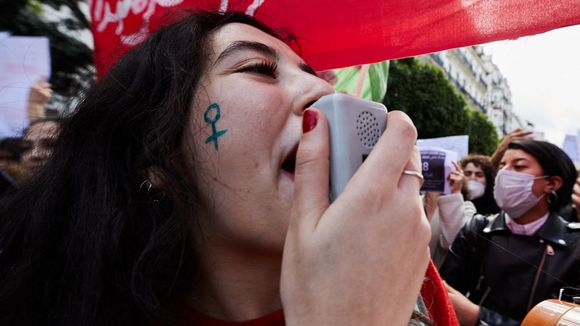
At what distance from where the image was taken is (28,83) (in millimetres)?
1964

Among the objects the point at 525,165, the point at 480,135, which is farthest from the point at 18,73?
the point at 480,135

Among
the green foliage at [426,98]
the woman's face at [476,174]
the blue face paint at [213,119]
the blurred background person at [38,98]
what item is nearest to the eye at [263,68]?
the blue face paint at [213,119]

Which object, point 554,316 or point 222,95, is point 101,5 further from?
point 554,316

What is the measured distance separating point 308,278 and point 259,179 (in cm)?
30

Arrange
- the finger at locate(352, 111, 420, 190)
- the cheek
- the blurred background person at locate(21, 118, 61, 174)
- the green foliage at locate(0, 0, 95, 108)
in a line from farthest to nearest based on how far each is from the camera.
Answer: the cheek, the green foliage at locate(0, 0, 95, 108), the blurred background person at locate(21, 118, 61, 174), the finger at locate(352, 111, 420, 190)

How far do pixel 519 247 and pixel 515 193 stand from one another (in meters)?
0.46

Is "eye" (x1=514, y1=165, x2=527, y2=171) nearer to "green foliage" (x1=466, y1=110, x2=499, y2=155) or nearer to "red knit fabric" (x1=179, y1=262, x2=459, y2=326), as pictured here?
"red knit fabric" (x1=179, y1=262, x2=459, y2=326)

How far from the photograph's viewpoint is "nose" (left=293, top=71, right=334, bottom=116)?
978 mm

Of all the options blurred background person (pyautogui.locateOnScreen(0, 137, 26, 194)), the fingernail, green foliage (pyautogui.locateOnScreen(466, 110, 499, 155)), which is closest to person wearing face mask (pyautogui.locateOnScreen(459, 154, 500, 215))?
blurred background person (pyautogui.locateOnScreen(0, 137, 26, 194))

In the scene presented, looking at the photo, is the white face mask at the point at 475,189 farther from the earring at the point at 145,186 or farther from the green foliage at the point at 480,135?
the green foliage at the point at 480,135

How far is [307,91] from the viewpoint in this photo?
100 centimetres

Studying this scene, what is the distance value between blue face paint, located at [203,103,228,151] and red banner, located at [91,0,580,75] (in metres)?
0.66

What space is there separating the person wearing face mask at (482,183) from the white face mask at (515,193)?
952mm

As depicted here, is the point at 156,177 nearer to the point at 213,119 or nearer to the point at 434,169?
the point at 213,119
